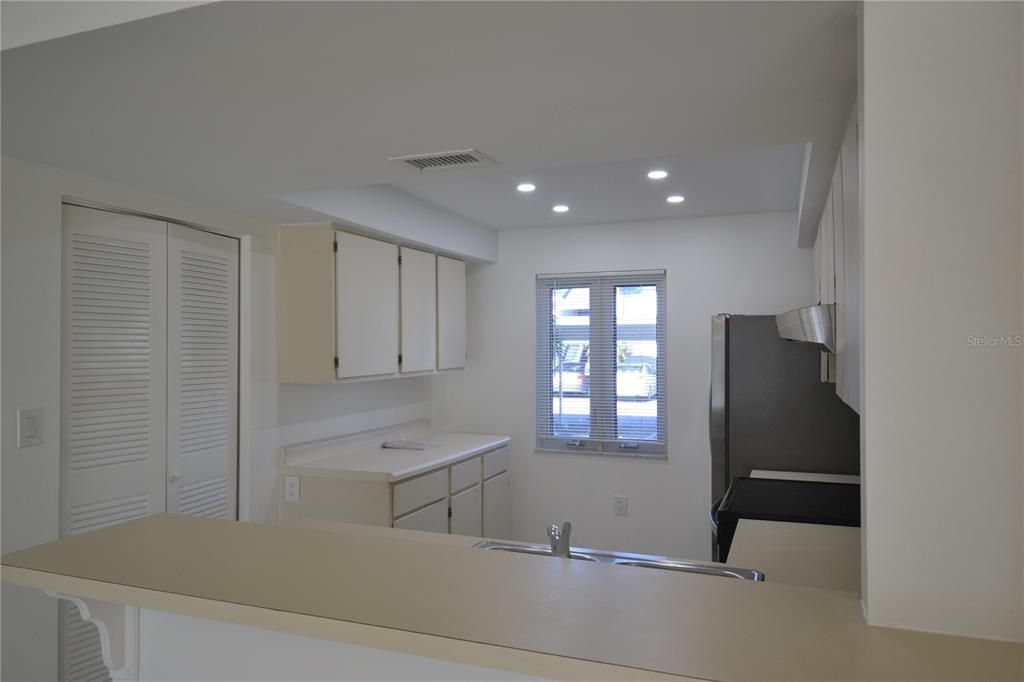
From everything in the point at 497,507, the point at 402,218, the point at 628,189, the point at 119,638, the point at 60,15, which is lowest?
the point at 497,507

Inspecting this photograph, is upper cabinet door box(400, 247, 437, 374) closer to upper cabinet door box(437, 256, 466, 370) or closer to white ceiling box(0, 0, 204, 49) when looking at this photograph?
upper cabinet door box(437, 256, 466, 370)

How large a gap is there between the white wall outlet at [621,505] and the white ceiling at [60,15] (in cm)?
391

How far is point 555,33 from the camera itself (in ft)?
4.31

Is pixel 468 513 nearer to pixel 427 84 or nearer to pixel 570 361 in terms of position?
pixel 570 361

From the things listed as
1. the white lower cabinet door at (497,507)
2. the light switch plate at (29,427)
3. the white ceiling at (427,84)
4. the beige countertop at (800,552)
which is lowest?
the white lower cabinet door at (497,507)

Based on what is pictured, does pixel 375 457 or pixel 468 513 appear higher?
pixel 375 457

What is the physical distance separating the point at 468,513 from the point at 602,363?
1.33 m

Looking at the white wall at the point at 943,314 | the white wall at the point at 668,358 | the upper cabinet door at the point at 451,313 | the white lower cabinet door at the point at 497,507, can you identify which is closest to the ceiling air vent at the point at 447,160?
the white wall at the point at 943,314

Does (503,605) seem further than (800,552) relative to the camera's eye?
No

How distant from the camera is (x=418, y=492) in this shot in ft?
11.6

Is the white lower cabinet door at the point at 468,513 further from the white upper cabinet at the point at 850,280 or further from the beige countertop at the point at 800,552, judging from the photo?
the white upper cabinet at the point at 850,280

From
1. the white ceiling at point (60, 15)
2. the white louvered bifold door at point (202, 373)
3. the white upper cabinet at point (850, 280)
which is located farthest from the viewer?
the white louvered bifold door at point (202, 373)

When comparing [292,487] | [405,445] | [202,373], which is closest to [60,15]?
[202,373]

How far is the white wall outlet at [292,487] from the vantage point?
3.45 metres
